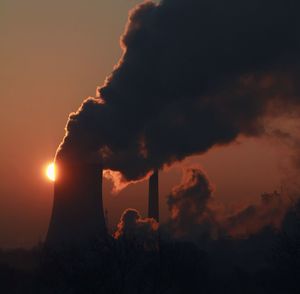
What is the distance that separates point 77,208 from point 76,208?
2.8 inches

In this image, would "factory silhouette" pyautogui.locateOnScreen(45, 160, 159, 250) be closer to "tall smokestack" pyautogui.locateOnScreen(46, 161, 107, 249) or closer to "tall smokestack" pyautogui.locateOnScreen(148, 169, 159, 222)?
"tall smokestack" pyautogui.locateOnScreen(46, 161, 107, 249)

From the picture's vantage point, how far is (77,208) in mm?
33188

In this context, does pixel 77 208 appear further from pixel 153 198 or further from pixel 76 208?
pixel 153 198

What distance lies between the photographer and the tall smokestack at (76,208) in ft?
109

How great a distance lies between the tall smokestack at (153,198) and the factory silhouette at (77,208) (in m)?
10.7

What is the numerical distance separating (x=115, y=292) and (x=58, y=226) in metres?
8.73

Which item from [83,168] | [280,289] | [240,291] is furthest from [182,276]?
[83,168]

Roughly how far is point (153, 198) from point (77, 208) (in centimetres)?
1349

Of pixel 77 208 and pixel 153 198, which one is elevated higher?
pixel 153 198

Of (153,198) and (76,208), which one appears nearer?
(76,208)

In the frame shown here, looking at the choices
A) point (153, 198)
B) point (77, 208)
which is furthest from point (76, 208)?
point (153, 198)

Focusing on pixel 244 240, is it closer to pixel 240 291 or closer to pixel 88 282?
pixel 240 291

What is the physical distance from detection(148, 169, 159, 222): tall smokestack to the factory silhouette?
35.0ft

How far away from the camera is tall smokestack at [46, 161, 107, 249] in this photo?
33281 millimetres
